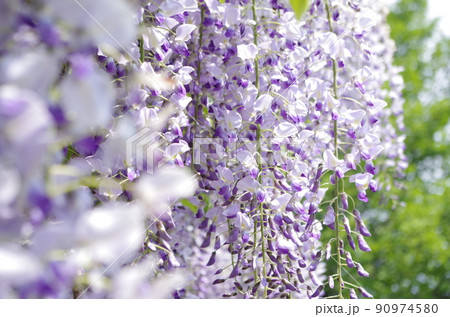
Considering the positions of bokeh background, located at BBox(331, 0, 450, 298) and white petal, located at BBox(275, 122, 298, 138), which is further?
bokeh background, located at BBox(331, 0, 450, 298)

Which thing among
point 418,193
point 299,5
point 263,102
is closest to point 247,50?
point 263,102

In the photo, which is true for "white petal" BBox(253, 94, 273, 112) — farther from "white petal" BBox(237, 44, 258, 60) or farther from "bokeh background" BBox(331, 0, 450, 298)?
"bokeh background" BBox(331, 0, 450, 298)

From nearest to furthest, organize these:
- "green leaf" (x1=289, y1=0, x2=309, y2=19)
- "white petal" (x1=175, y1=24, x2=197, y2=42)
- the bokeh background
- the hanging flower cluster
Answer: "green leaf" (x1=289, y1=0, x2=309, y2=19) < the hanging flower cluster < "white petal" (x1=175, y1=24, x2=197, y2=42) < the bokeh background

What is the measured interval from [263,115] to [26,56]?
81 cm

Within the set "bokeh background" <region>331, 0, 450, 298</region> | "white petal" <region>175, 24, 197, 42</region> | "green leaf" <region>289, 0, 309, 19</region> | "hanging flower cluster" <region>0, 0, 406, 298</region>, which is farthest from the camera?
"bokeh background" <region>331, 0, 450, 298</region>

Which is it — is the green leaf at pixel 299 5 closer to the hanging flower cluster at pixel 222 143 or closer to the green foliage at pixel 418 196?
the hanging flower cluster at pixel 222 143

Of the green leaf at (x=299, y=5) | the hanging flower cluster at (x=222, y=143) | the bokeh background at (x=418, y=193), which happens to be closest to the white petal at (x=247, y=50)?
the hanging flower cluster at (x=222, y=143)

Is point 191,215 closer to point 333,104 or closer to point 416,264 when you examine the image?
point 333,104

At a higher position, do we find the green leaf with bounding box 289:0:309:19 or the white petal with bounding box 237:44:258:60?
the white petal with bounding box 237:44:258:60

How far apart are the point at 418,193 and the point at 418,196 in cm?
24

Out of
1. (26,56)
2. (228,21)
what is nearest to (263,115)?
(228,21)

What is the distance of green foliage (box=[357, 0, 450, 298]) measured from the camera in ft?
16.4

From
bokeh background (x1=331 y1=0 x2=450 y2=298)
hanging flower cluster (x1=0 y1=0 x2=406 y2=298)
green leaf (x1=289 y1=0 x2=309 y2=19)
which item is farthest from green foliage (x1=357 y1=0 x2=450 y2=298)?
green leaf (x1=289 y1=0 x2=309 y2=19)

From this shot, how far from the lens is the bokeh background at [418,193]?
4.98 metres
